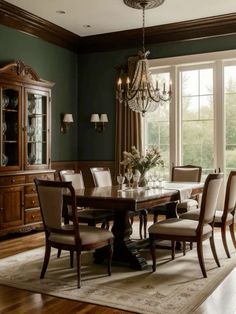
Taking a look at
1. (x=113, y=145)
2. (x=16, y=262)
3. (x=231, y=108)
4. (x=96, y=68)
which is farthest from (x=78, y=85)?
(x=16, y=262)

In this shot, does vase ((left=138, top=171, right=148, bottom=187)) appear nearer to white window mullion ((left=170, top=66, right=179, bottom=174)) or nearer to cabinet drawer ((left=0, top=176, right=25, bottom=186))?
cabinet drawer ((left=0, top=176, right=25, bottom=186))

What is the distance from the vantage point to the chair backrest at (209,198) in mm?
3605

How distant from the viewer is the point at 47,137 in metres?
6.02

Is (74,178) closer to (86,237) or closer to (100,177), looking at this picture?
(100,177)

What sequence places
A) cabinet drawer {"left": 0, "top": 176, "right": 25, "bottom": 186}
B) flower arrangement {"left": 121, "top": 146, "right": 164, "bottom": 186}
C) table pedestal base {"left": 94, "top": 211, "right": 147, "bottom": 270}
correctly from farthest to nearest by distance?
cabinet drawer {"left": 0, "top": 176, "right": 25, "bottom": 186} → flower arrangement {"left": 121, "top": 146, "right": 164, "bottom": 186} → table pedestal base {"left": 94, "top": 211, "right": 147, "bottom": 270}

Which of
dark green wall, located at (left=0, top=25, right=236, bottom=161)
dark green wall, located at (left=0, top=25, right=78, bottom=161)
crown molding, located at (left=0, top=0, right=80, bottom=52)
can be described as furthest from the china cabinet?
dark green wall, located at (left=0, top=25, right=236, bottom=161)

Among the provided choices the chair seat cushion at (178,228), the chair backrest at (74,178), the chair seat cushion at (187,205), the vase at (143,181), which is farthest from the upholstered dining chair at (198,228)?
the chair backrest at (74,178)

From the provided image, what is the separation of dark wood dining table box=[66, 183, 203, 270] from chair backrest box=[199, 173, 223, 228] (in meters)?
0.44

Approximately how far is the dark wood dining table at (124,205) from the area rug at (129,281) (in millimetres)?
119

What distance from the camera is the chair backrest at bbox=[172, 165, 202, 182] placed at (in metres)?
5.58

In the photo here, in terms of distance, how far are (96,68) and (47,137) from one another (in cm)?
200

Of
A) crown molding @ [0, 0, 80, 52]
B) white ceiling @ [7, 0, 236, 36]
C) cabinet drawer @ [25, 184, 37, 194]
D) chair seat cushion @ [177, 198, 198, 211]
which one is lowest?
chair seat cushion @ [177, 198, 198, 211]

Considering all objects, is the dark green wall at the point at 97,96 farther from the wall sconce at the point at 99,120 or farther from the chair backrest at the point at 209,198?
the chair backrest at the point at 209,198

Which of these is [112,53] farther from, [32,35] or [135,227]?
[135,227]
